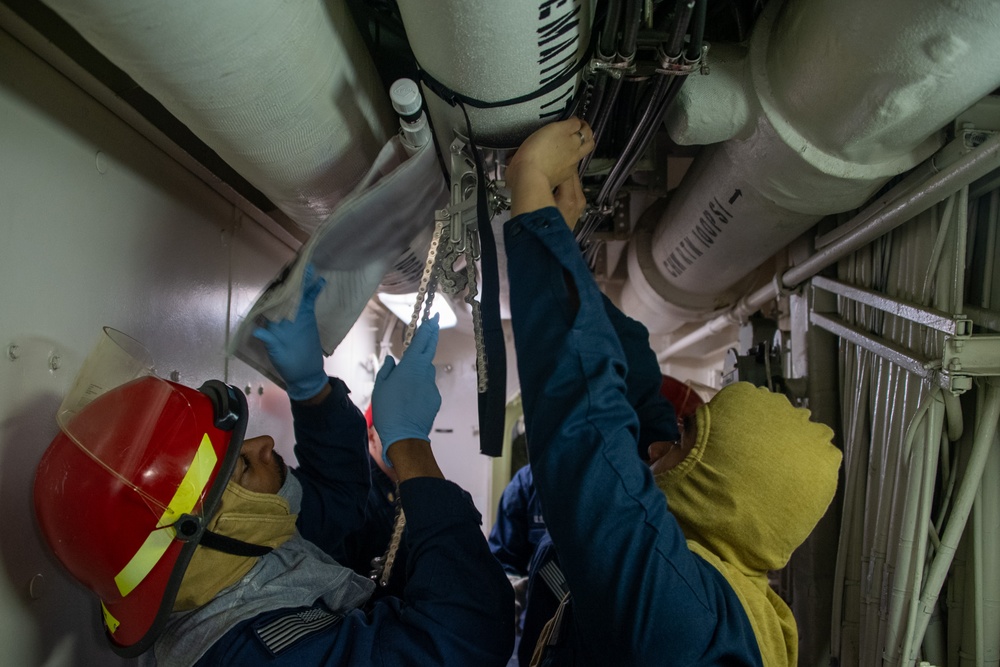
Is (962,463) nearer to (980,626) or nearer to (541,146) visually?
(980,626)

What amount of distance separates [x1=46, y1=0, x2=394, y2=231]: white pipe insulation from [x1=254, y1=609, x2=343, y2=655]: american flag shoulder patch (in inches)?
32.4

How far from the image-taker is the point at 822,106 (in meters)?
0.99

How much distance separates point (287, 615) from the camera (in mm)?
1132

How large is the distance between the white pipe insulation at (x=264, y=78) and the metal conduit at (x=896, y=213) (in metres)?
1.07

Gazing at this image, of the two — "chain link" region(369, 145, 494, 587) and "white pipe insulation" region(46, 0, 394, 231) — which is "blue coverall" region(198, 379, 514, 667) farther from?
"white pipe insulation" region(46, 0, 394, 231)

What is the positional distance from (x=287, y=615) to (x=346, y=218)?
76 cm

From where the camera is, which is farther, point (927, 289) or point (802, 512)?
point (927, 289)

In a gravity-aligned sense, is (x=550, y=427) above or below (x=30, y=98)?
below

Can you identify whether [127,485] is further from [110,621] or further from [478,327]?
[478,327]

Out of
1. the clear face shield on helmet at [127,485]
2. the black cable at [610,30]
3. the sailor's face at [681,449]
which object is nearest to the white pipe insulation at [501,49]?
the black cable at [610,30]

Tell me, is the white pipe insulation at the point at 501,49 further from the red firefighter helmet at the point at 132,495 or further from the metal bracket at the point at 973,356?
the metal bracket at the point at 973,356

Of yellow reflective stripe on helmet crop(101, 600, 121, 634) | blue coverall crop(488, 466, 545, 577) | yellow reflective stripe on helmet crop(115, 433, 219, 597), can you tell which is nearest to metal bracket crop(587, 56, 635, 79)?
yellow reflective stripe on helmet crop(115, 433, 219, 597)

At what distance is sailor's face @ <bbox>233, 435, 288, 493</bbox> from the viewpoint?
1.23 m

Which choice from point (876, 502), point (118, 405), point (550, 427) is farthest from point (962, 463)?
point (118, 405)
